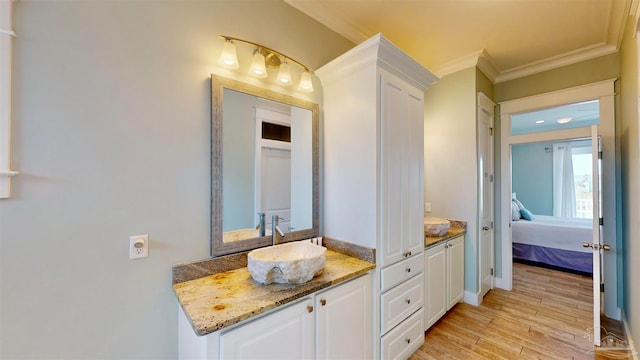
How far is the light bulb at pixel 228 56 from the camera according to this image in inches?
57.9

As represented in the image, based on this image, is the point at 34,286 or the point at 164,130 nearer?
the point at 34,286

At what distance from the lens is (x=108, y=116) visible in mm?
1166

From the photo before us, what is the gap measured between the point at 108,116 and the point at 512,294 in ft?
13.8

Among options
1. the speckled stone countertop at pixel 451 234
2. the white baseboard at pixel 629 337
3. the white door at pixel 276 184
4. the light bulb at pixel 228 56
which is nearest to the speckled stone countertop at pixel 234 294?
the white door at pixel 276 184

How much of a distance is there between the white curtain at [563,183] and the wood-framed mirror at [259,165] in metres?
6.95

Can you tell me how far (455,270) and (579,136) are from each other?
6.82ft

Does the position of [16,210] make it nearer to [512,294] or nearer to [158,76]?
[158,76]

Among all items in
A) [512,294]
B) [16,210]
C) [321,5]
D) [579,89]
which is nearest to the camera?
[16,210]

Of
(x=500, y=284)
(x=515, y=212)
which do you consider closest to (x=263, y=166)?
(x=500, y=284)

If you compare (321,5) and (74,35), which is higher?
(321,5)

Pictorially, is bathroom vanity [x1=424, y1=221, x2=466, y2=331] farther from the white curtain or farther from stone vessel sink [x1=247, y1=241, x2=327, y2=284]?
the white curtain

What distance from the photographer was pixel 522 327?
7.82 ft

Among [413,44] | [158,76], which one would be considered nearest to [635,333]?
[413,44]

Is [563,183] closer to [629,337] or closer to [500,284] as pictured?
[500,284]
